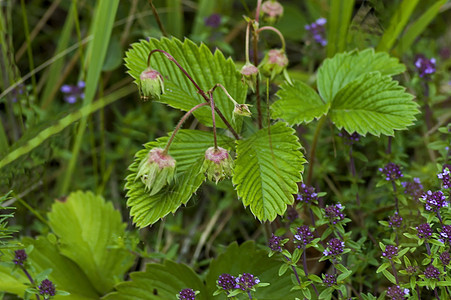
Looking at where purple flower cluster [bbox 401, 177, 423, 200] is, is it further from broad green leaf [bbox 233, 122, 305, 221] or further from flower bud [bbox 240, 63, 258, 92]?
flower bud [bbox 240, 63, 258, 92]

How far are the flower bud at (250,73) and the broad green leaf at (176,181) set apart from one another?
21 centimetres

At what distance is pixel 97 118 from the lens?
294 cm

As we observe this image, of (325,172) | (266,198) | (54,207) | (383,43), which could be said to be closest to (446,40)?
(383,43)

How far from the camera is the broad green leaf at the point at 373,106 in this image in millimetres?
1840

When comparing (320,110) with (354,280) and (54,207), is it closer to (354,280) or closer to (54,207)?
(354,280)

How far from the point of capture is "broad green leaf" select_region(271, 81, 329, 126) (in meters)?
1.87

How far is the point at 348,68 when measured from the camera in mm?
2055

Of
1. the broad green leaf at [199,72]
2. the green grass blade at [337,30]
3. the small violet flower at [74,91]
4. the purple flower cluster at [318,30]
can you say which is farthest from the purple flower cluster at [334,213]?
the small violet flower at [74,91]

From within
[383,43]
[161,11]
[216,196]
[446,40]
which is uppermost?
[446,40]

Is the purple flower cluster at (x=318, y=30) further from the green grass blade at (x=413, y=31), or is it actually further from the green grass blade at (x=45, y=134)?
the green grass blade at (x=45, y=134)

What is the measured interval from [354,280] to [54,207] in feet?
3.84

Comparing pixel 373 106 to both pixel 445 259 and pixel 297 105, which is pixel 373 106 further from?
pixel 445 259

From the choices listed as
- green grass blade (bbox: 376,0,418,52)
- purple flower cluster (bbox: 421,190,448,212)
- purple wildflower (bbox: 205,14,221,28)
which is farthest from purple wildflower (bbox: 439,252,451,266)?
purple wildflower (bbox: 205,14,221,28)

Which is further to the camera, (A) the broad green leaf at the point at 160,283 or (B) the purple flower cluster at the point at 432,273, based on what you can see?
(A) the broad green leaf at the point at 160,283
